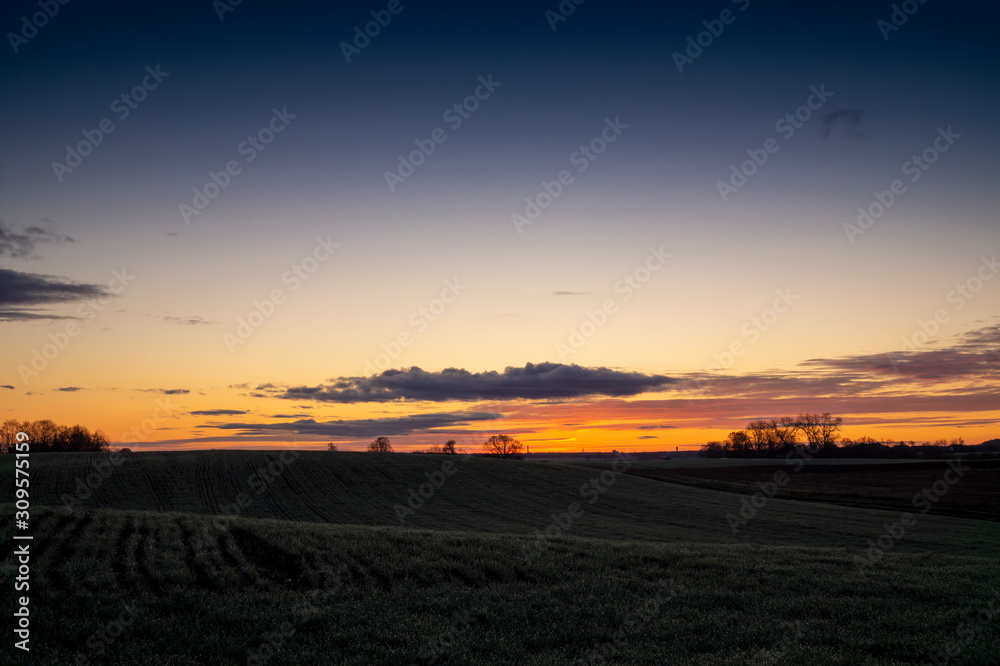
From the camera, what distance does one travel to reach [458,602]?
1504 cm

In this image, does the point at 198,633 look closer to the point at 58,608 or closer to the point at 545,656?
the point at 58,608

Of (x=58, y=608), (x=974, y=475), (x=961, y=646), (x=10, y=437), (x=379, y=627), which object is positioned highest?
(x=10, y=437)

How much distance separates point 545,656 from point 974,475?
4004 inches

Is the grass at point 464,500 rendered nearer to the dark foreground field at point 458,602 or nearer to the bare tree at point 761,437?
the dark foreground field at point 458,602

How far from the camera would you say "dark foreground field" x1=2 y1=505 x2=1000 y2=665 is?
11781mm

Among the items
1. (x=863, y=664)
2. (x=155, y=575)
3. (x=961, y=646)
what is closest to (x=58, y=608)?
→ (x=155, y=575)

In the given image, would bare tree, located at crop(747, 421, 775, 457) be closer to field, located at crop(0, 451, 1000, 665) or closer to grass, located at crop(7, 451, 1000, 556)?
grass, located at crop(7, 451, 1000, 556)

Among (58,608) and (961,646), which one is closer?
(961,646)

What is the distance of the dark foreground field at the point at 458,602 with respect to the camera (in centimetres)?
1178

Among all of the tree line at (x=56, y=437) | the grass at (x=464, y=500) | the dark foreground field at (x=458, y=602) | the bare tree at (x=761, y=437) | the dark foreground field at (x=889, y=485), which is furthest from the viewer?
the bare tree at (x=761, y=437)

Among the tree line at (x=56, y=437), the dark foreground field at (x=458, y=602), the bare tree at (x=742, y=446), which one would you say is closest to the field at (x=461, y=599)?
the dark foreground field at (x=458, y=602)

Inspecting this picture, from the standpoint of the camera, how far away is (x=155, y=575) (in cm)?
1538

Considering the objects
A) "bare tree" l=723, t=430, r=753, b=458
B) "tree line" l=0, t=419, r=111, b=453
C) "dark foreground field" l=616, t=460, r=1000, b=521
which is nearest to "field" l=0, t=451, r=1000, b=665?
"dark foreground field" l=616, t=460, r=1000, b=521

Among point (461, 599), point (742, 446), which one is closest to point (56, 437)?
point (461, 599)
